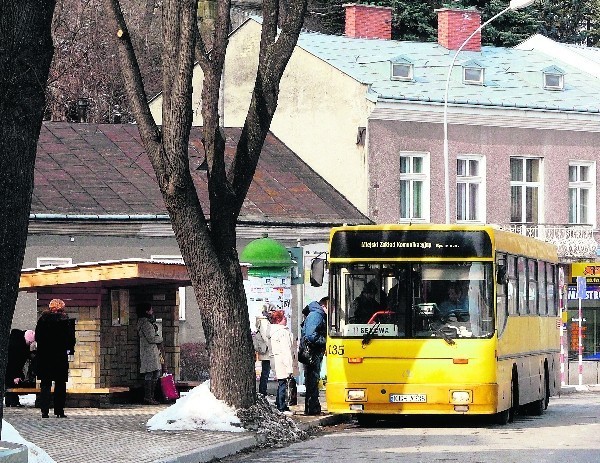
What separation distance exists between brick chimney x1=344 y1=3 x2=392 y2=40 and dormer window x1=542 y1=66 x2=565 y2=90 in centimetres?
547

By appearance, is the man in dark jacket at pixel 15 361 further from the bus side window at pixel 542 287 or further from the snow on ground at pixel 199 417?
the bus side window at pixel 542 287

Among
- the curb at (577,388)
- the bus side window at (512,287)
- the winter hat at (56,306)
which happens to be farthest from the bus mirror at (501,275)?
the curb at (577,388)

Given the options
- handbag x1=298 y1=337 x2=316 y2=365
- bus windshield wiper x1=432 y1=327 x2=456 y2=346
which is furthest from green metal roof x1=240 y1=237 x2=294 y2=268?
bus windshield wiper x1=432 y1=327 x2=456 y2=346

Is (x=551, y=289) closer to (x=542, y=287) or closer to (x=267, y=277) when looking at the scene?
(x=542, y=287)

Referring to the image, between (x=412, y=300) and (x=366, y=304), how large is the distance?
0.65 metres

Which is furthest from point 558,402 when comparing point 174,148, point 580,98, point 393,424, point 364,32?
point 364,32

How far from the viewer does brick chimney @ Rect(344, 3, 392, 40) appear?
5056 cm

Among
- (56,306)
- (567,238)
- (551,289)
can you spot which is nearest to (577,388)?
(551,289)

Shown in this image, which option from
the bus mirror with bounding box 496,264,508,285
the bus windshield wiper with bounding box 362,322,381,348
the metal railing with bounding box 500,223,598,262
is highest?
the metal railing with bounding box 500,223,598,262

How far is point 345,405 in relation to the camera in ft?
71.9

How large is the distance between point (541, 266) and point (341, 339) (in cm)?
569

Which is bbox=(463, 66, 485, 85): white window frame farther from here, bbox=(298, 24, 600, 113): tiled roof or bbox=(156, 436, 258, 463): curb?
bbox=(156, 436, 258, 463): curb

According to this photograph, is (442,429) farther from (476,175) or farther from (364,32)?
(364,32)

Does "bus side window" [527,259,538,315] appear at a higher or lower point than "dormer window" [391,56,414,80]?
lower
